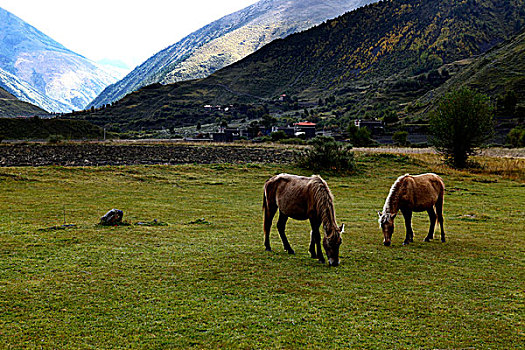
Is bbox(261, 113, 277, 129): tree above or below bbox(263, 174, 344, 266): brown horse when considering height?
above

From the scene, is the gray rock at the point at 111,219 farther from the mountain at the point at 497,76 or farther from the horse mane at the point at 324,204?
the mountain at the point at 497,76

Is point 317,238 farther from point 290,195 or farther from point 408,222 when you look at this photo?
point 408,222

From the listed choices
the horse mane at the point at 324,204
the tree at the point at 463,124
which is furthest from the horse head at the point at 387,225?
the tree at the point at 463,124

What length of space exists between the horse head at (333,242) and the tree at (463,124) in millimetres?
35101

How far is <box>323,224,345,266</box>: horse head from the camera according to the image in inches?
349

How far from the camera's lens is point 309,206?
943 centimetres

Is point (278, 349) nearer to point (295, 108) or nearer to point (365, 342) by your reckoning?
point (365, 342)

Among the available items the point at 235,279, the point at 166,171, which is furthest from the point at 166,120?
the point at 235,279

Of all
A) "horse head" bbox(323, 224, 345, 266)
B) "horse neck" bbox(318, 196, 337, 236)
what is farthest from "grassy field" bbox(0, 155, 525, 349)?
"horse neck" bbox(318, 196, 337, 236)

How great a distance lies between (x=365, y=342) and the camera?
556 cm

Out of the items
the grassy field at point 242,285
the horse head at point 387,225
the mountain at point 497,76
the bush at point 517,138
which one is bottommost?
the grassy field at point 242,285

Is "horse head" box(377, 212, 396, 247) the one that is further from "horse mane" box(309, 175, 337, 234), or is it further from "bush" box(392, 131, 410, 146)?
"bush" box(392, 131, 410, 146)

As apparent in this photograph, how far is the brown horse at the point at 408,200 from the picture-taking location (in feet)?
37.9

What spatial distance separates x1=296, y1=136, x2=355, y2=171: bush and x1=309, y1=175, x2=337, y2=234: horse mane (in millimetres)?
26943
